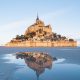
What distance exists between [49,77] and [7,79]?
541cm

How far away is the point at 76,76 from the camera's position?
36.2m

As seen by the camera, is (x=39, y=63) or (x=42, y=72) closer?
(x=42, y=72)

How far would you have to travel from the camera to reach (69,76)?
36.5 meters

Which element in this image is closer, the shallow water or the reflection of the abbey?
the shallow water

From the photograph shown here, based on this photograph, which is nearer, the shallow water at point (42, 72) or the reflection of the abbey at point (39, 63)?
the shallow water at point (42, 72)

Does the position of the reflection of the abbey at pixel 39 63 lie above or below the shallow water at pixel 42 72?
above

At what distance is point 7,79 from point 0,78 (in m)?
0.89

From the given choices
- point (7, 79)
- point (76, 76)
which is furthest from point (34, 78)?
point (76, 76)

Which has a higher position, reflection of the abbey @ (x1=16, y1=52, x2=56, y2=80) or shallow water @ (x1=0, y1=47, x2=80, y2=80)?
reflection of the abbey @ (x1=16, y1=52, x2=56, y2=80)

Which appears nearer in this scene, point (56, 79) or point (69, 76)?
point (56, 79)

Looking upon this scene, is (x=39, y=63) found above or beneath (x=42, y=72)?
above

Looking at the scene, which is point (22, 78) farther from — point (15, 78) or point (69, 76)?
point (69, 76)

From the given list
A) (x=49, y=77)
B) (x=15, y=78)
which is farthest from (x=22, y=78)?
(x=49, y=77)

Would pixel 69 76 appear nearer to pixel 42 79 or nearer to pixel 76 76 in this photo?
pixel 76 76
